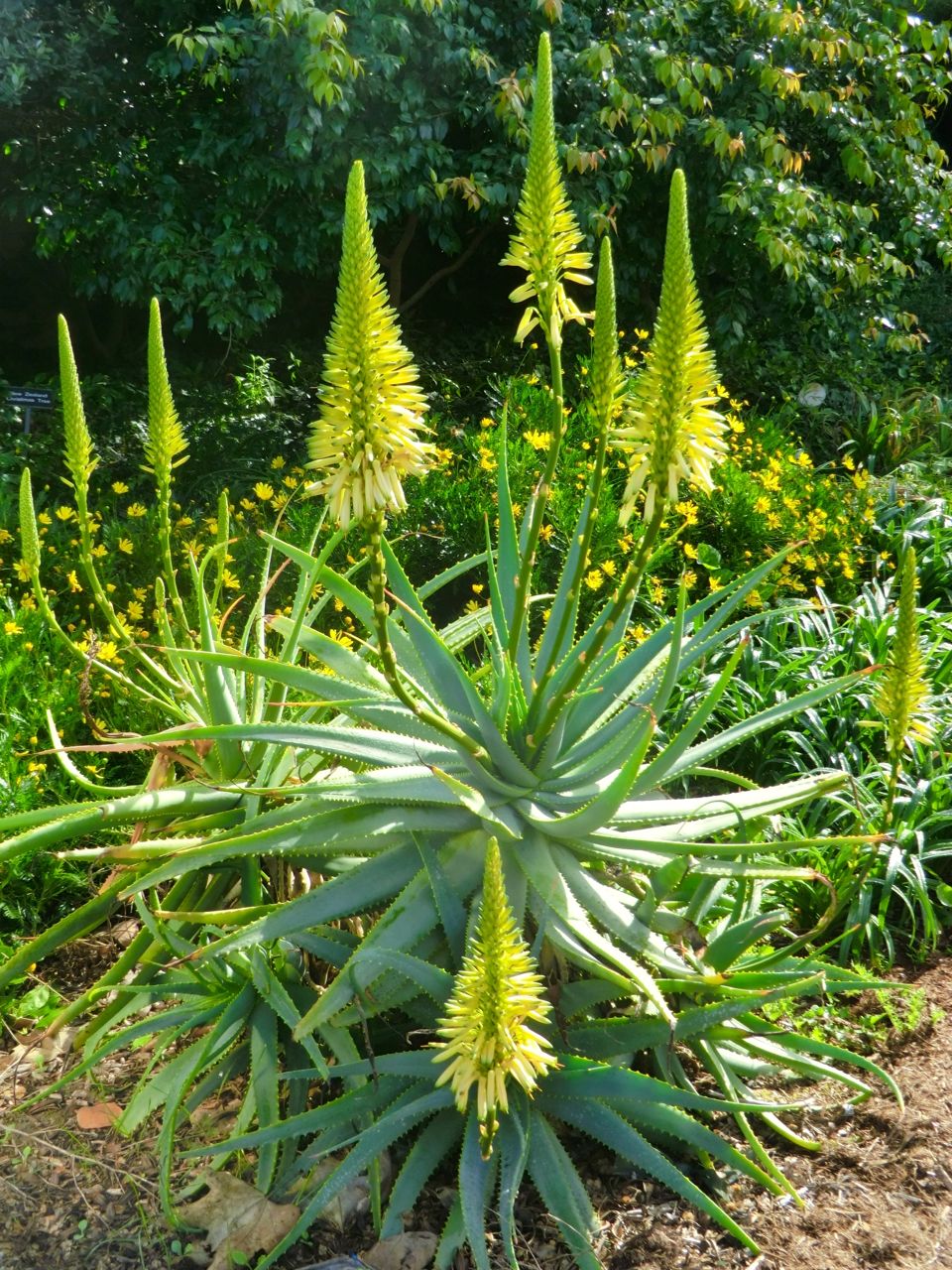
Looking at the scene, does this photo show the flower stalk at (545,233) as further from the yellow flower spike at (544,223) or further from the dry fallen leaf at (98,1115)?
the dry fallen leaf at (98,1115)

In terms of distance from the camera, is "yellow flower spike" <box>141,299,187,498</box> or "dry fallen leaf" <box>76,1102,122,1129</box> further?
"dry fallen leaf" <box>76,1102,122,1129</box>

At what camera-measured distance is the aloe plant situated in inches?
69.1

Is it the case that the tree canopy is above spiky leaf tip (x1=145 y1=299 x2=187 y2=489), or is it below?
above

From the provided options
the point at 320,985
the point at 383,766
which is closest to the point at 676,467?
the point at 383,766

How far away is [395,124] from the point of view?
5.73 meters

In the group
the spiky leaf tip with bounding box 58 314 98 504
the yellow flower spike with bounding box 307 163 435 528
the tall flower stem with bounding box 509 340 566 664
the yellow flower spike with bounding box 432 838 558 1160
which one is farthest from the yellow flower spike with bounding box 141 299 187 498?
the yellow flower spike with bounding box 432 838 558 1160

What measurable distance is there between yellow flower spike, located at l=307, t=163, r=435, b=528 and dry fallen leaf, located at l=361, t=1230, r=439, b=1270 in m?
1.34

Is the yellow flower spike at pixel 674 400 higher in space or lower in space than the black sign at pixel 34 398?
lower

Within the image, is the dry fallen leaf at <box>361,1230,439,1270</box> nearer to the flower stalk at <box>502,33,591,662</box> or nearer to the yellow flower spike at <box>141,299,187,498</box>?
the flower stalk at <box>502,33,591,662</box>

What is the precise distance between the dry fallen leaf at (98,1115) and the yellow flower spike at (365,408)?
58.7 inches

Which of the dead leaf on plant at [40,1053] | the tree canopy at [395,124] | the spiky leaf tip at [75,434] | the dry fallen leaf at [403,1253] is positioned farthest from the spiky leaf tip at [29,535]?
the tree canopy at [395,124]

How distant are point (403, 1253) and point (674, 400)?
1.60 m

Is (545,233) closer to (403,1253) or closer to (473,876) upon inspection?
(473,876)

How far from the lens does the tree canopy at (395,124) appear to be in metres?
5.40
